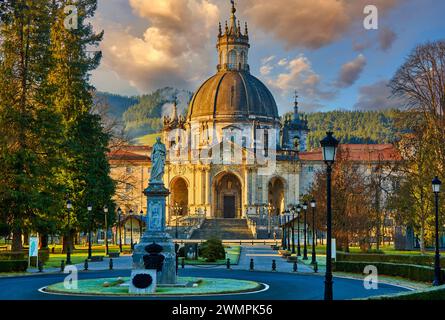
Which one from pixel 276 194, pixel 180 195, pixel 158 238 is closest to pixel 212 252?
pixel 158 238

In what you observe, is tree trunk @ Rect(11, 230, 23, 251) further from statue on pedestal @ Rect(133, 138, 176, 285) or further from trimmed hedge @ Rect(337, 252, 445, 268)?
trimmed hedge @ Rect(337, 252, 445, 268)

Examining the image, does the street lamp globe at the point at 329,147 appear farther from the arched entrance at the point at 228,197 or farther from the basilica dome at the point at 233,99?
the basilica dome at the point at 233,99

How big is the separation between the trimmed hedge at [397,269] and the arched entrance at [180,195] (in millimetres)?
75556

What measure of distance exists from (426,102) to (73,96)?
90.9ft

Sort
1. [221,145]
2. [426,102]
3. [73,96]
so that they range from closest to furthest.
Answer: [426,102], [73,96], [221,145]

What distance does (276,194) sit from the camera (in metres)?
117

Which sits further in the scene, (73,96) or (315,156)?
(315,156)

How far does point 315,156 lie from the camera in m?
122

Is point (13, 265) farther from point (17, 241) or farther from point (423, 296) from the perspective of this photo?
point (423, 296)

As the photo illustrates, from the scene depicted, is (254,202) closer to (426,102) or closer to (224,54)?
(224,54)

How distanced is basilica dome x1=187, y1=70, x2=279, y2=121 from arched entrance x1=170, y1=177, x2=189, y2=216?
36.4 ft

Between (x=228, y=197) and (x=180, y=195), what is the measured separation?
313 inches

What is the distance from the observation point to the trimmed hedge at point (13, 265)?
37344 mm
